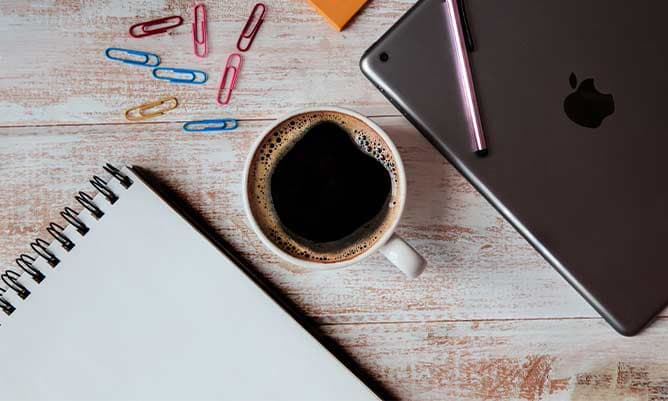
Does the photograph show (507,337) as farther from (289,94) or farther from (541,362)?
(289,94)

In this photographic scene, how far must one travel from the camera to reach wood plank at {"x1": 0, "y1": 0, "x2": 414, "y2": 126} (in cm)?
86

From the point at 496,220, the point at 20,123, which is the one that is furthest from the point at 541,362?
the point at 20,123

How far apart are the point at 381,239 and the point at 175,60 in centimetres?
37

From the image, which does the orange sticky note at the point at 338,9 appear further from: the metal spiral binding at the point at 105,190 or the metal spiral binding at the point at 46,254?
the metal spiral binding at the point at 46,254

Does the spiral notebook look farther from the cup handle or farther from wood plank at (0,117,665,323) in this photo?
the cup handle

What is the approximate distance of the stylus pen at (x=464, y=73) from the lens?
0.78 m

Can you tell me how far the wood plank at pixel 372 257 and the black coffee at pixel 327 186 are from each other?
3.0 inches

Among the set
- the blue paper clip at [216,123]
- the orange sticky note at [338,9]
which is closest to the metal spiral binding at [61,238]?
the blue paper clip at [216,123]

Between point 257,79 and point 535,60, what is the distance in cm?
35

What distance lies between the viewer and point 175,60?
0.86 metres

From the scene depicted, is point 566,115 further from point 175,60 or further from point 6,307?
point 6,307

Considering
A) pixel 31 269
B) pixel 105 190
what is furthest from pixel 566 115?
pixel 31 269

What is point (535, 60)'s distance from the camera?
2.58 ft

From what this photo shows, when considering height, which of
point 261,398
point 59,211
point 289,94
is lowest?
point 261,398
